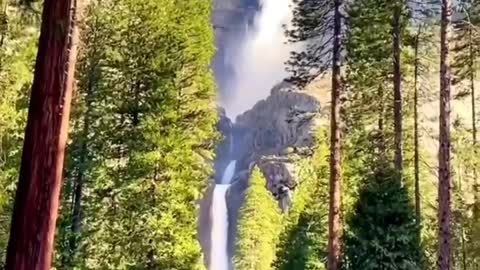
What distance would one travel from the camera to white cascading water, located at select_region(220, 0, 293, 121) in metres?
115

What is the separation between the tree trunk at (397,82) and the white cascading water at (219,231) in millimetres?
50775

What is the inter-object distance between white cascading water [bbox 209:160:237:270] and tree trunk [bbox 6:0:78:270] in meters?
61.2

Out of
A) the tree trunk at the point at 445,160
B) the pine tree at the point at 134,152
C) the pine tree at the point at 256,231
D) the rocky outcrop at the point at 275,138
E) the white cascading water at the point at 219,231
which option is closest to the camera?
the tree trunk at the point at 445,160

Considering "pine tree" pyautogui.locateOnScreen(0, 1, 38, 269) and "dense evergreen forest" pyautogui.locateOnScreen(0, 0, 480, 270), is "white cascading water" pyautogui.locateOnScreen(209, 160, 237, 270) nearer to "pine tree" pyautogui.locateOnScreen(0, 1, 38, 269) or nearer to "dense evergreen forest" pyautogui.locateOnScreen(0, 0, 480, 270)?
"dense evergreen forest" pyautogui.locateOnScreen(0, 0, 480, 270)

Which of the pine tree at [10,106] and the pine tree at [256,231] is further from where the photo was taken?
the pine tree at [256,231]

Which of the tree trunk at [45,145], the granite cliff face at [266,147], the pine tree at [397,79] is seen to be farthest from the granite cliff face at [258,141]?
the tree trunk at [45,145]

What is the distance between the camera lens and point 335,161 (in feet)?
42.6

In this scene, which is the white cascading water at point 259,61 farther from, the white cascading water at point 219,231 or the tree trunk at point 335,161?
the tree trunk at point 335,161

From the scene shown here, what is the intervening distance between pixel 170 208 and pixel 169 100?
272 centimetres

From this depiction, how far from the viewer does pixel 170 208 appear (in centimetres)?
1439

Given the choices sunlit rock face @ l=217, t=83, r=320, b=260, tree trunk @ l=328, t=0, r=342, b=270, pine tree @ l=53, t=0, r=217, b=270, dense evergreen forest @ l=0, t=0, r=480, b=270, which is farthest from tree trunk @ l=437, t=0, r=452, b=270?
sunlit rock face @ l=217, t=83, r=320, b=260

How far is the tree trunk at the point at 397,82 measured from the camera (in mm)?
15773

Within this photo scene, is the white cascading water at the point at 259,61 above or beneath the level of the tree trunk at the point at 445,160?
above

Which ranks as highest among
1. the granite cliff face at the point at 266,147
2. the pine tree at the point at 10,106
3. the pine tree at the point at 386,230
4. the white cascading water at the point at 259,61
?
the white cascading water at the point at 259,61
